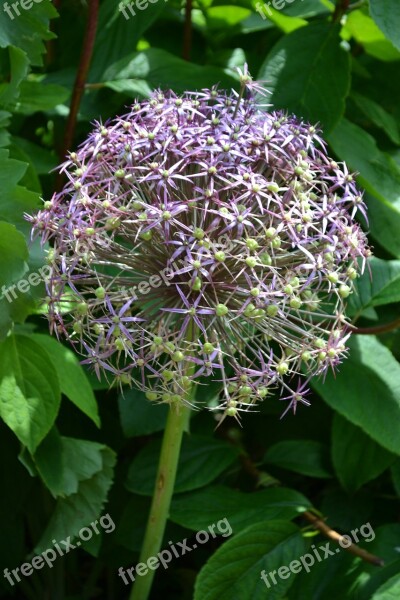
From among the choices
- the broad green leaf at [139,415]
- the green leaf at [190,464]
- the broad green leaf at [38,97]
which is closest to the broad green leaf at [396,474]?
the green leaf at [190,464]

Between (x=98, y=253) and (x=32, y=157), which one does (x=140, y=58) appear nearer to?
(x=32, y=157)

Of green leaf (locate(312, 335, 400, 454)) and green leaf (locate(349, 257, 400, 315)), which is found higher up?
green leaf (locate(349, 257, 400, 315))

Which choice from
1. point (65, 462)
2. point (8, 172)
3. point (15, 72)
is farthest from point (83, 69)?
point (65, 462)

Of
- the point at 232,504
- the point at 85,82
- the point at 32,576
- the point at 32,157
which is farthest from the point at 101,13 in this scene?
the point at 32,576

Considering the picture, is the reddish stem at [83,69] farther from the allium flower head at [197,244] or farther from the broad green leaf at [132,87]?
the allium flower head at [197,244]

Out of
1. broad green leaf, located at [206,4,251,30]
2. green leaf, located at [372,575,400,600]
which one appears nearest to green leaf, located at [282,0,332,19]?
broad green leaf, located at [206,4,251,30]

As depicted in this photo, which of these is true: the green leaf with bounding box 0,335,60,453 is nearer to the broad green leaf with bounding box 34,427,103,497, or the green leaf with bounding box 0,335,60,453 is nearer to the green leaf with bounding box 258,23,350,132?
the broad green leaf with bounding box 34,427,103,497
